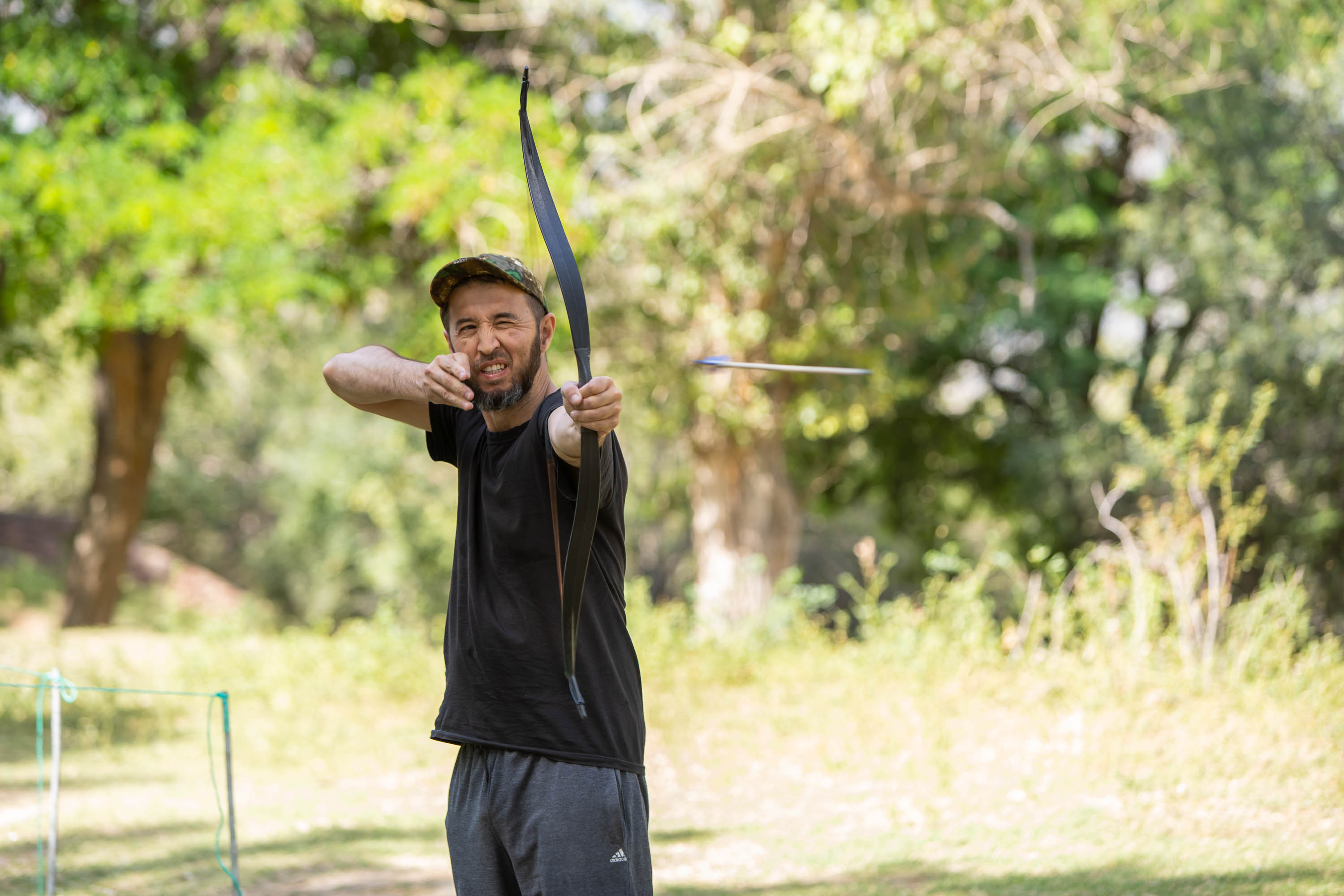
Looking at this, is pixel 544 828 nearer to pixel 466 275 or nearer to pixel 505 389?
pixel 505 389

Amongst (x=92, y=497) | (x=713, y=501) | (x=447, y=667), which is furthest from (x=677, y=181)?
(x=92, y=497)

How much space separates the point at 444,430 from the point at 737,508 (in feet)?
34.0

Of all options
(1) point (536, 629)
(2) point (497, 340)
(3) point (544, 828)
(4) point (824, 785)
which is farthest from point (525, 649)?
(4) point (824, 785)

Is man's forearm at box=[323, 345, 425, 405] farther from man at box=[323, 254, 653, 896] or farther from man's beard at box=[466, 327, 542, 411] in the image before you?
man's beard at box=[466, 327, 542, 411]

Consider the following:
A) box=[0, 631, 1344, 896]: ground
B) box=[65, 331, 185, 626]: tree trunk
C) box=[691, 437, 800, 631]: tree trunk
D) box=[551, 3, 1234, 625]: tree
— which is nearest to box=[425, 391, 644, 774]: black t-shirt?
box=[0, 631, 1344, 896]: ground

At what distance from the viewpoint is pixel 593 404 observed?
6.99 feet

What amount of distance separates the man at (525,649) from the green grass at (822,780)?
9.06 feet

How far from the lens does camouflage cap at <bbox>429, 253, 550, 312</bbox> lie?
2.47 m

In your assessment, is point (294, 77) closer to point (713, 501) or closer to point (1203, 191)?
point (713, 501)

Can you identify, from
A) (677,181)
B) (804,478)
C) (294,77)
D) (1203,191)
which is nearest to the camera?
(677,181)

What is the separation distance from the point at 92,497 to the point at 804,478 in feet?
30.0

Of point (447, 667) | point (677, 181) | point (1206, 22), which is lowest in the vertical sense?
point (447, 667)

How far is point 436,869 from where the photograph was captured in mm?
5504

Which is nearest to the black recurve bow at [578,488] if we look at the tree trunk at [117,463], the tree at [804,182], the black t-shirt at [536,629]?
the black t-shirt at [536,629]
